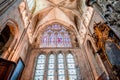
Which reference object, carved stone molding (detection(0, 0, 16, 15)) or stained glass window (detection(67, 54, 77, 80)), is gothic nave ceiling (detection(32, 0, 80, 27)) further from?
carved stone molding (detection(0, 0, 16, 15))

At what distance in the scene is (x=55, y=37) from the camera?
46.9 ft

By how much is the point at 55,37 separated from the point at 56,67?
462 centimetres

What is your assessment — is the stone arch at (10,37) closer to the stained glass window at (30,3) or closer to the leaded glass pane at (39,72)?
the leaded glass pane at (39,72)

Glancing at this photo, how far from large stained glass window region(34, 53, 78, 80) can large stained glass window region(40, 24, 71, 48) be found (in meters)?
1.78

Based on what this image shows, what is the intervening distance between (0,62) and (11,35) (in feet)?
13.1

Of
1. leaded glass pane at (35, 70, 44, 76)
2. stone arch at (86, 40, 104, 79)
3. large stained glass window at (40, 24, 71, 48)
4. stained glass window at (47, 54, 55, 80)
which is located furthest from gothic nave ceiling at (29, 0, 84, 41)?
leaded glass pane at (35, 70, 44, 76)

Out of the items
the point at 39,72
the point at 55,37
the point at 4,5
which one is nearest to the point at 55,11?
the point at 55,37

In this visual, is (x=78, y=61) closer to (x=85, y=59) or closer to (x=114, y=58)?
(x=85, y=59)

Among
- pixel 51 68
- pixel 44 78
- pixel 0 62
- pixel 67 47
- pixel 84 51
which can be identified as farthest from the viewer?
pixel 67 47

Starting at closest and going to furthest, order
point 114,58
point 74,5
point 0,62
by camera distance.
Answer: point 0,62
point 114,58
point 74,5

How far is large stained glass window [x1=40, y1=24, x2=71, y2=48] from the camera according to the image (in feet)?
43.7

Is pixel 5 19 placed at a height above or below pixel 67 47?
below

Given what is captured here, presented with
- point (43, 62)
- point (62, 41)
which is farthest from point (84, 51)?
point (43, 62)

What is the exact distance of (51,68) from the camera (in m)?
10.5
